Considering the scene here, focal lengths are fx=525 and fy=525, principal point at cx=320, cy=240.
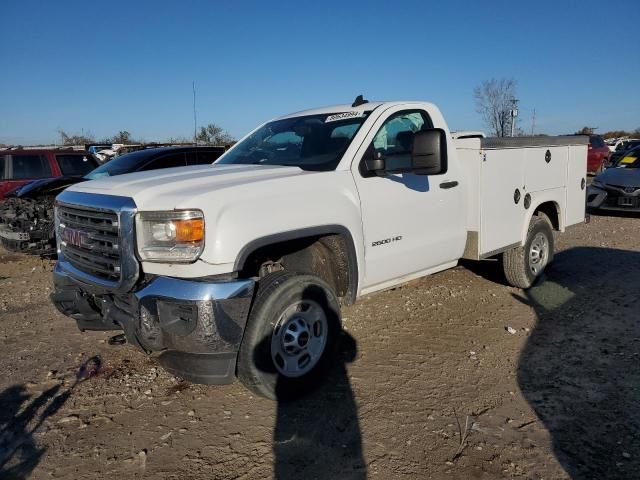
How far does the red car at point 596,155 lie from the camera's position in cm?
2170

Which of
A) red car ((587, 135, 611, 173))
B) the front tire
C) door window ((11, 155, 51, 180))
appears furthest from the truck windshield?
red car ((587, 135, 611, 173))

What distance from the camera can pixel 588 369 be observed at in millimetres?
3963

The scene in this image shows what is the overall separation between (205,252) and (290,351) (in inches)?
38.7

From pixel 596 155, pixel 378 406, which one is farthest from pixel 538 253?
pixel 596 155

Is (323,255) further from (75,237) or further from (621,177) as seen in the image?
(621,177)

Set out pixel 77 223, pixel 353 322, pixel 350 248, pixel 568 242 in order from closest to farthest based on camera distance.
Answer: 1. pixel 77 223
2. pixel 350 248
3. pixel 353 322
4. pixel 568 242

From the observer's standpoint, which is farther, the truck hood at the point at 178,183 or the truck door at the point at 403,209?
the truck door at the point at 403,209

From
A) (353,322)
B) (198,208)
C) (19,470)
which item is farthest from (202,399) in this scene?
(353,322)

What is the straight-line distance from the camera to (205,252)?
9.90 feet

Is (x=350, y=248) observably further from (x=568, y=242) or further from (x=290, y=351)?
(x=568, y=242)

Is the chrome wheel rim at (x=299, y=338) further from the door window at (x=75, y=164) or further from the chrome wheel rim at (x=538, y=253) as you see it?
the door window at (x=75, y=164)

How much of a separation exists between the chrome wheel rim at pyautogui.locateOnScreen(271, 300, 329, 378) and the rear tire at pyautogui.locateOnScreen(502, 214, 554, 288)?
2.98 meters

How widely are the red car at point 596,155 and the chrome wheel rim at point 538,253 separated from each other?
1771 centimetres

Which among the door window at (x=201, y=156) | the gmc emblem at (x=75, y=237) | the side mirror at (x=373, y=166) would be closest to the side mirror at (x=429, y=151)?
the side mirror at (x=373, y=166)
